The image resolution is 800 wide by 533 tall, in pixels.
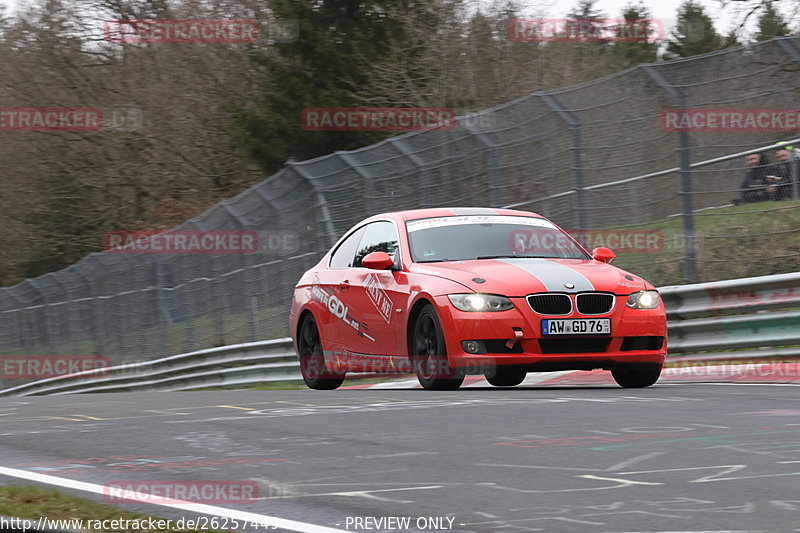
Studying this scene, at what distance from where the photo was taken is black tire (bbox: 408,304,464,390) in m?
9.91

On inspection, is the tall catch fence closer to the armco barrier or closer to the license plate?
the armco barrier

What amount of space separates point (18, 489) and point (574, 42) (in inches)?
1252

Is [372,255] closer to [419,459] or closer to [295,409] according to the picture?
[295,409]

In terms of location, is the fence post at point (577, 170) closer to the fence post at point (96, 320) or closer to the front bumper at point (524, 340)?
the front bumper at point (524, 340)

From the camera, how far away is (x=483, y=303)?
32.0ft

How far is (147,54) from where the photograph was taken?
40562 mm

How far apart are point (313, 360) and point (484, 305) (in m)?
3.24

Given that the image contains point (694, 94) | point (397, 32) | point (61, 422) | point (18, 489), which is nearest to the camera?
point (18, 489)

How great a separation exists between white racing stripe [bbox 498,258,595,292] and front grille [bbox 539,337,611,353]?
0.37 meters

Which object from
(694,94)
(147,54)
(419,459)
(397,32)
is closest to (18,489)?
(419,459)

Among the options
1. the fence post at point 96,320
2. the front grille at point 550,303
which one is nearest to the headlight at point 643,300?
the front grille at point 550,303

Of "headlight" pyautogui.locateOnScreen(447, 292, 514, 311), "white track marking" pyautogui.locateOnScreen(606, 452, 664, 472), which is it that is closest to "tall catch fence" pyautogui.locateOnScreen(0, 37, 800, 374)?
"headlight" pyautogui.locateOnScreen(447, 292, 514, 311)

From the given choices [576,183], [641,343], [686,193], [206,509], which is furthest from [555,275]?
[206,509]

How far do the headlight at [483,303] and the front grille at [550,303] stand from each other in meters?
0.17
